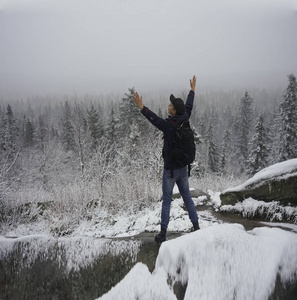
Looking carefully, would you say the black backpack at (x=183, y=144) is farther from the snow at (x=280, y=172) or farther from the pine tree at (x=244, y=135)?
the pine tree at (x=244, y=135)

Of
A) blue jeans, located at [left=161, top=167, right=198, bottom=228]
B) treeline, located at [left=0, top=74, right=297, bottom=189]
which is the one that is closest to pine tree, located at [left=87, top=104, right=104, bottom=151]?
treeline, located at [left=0, top=74, right=297, bottom=189]

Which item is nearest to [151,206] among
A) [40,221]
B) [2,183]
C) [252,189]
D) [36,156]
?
[252,189]

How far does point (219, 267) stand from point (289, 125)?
24464mm

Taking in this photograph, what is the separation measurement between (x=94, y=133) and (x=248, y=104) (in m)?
32.4

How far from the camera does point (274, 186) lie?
4.76 meters

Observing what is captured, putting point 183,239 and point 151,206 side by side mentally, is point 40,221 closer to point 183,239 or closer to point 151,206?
point 151,206

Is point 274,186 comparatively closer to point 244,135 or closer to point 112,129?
point 112,129

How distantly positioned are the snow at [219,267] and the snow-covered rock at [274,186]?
2503 millimetres

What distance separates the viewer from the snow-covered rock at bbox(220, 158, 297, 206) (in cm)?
453

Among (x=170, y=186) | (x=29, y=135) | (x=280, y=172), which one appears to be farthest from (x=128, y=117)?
(x=29, y=135)

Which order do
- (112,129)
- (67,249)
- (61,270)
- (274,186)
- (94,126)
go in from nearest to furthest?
(61,270) → (67,249) → (274,186) → (112,129) → (94,126)

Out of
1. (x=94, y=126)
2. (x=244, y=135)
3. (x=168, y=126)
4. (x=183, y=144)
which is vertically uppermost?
(x=168, y=126)

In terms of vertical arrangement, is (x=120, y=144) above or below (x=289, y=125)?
below

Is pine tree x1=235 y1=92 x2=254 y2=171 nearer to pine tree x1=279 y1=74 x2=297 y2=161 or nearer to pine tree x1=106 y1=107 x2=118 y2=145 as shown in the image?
pine tree x1=279 y1=74 x2=297 y2=161
